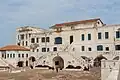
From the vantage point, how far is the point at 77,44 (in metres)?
50.2

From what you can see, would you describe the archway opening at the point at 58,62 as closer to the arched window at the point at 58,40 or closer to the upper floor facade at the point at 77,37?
the upper floor facade at the point at 77,37

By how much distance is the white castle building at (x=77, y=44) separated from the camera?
45219 millimetres

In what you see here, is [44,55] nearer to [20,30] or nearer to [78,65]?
[78,65]

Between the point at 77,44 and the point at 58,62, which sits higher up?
the point at 77,44

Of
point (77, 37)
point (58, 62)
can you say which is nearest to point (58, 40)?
point (77, 37)

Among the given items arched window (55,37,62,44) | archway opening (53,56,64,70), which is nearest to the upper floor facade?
arched window (55,37,62,44)

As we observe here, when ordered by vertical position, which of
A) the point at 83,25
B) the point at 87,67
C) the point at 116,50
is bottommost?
the point at 87,67

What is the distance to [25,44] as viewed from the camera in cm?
6009

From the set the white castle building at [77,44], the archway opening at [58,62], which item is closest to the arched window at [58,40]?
the white castle building at [77,44]

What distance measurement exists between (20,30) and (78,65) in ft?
79.2

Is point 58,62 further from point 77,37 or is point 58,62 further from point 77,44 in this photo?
point 77,37

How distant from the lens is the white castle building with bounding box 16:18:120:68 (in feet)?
148

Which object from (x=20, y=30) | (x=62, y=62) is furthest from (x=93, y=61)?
(x=20, y=30)

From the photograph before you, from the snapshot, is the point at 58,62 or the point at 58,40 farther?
the point at 58,40
